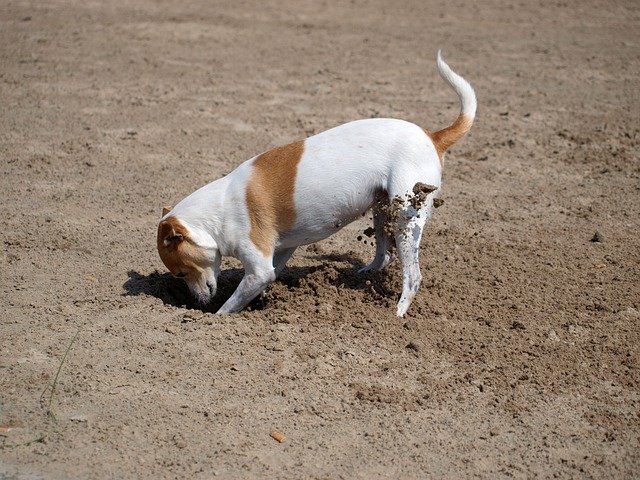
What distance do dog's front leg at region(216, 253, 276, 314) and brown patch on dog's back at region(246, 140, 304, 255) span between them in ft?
0.28

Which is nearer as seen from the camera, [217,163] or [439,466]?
[439,466]

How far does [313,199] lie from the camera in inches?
233

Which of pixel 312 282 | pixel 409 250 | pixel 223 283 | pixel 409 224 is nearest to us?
pixel 409 224

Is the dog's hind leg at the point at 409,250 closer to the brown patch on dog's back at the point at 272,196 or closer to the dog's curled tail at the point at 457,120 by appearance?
the dog's curled tail at the point at 457,120

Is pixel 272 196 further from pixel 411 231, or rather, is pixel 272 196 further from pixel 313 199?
pixel 411 231

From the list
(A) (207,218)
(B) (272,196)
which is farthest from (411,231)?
(A) (207,218)

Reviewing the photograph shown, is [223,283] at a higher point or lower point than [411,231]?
lower

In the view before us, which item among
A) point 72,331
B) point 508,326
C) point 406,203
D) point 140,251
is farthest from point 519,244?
point 72,331

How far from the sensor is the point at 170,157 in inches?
348

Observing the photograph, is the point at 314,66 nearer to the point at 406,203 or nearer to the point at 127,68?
the point at 127,68

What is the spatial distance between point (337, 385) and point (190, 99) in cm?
590

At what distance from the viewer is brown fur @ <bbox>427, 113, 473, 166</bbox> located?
6027 mm

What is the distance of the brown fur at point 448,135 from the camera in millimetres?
6027

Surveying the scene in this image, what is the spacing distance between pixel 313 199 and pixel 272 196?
0.29 metres
